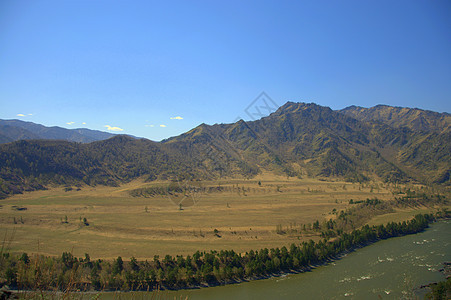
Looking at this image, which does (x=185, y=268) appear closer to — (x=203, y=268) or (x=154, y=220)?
(x=203, y=268)

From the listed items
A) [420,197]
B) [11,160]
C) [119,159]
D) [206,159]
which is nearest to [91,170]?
[119,159]

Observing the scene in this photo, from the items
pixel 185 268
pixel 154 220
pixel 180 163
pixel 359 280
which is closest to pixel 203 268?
pixel 185 268

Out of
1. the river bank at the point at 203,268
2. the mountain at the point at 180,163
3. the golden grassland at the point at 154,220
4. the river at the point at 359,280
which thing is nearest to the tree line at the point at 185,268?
the river bank at the point at 203,268

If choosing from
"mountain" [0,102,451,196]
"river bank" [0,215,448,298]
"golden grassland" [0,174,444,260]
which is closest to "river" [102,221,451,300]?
"river bank" [0,215,448,298]

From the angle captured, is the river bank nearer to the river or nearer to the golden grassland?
the river

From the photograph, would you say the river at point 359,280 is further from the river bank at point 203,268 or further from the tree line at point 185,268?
the tree line at point 185,268

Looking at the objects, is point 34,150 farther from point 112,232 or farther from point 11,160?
point 112,232
